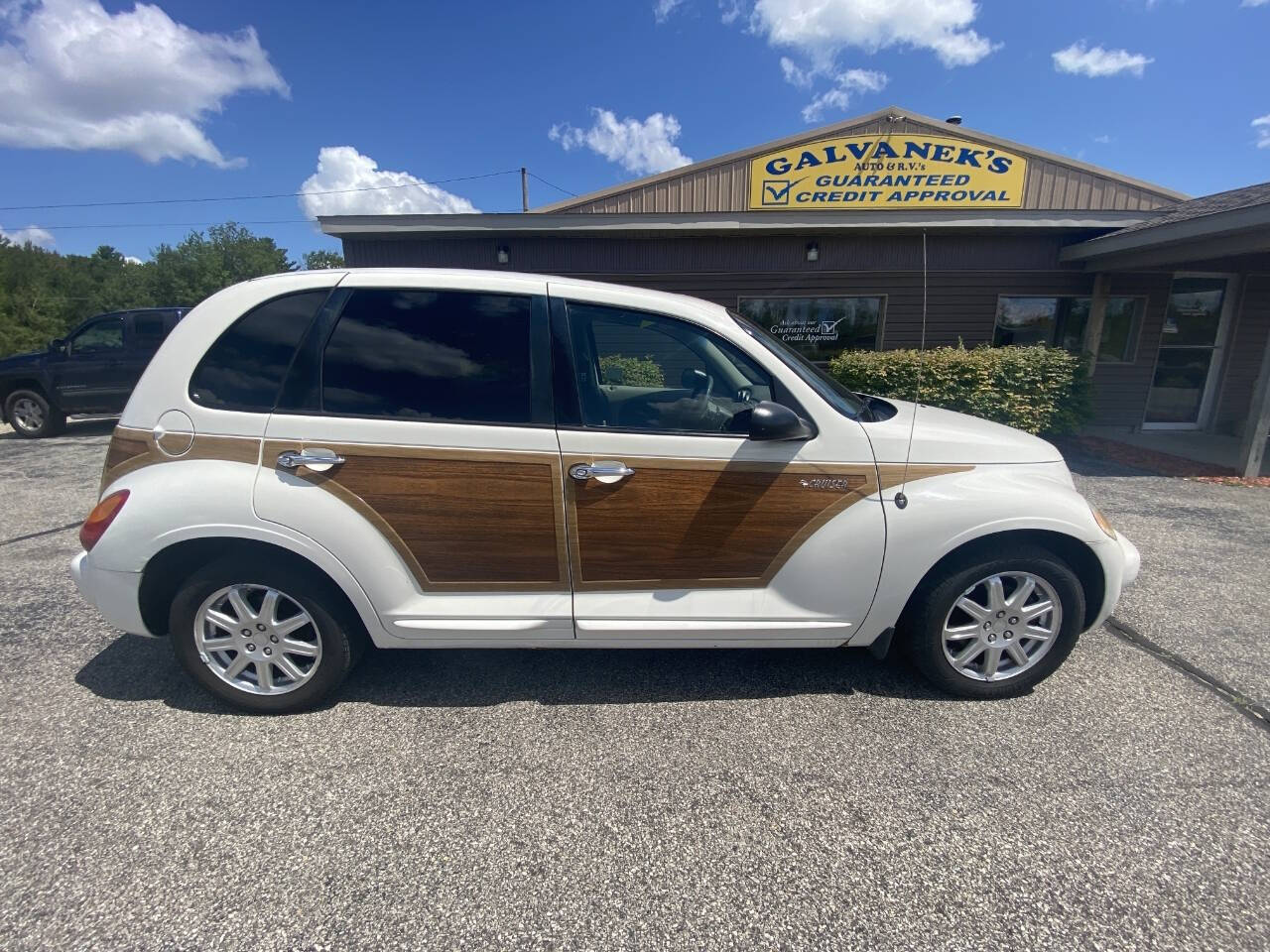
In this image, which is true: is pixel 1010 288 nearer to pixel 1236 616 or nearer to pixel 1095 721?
pixel 1236 616

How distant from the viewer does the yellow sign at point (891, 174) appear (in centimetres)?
995

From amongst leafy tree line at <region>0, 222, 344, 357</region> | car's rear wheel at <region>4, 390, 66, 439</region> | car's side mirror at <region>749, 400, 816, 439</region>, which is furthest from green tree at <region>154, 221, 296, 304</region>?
car's side mirror at <region>749, 400, 816, 439</region>

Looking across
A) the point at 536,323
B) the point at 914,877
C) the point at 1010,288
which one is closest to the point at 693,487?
the point at 536,323

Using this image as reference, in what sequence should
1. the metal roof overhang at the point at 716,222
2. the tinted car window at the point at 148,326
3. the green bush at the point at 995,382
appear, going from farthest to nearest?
the tinted car window at the point at 148,326, the metal roof overhang at the point at 716,222, the green bush at the point at 995,382

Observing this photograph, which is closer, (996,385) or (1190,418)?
(996,385)

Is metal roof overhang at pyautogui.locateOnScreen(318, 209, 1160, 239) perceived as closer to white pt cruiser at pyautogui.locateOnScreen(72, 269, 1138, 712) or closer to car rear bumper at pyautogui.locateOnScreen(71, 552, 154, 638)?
white pt cruiser at pyautogui.locateOnScreen(72, 269, 1138, 712)

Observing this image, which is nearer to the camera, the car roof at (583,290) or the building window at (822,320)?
the car roof at (583,290)

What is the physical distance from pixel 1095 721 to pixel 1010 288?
9.00m

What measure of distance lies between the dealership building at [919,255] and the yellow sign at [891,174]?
2cm

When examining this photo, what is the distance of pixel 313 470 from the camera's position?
2281mm

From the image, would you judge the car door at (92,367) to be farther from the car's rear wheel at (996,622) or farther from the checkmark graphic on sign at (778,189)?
the car's rear wheel at (996,622)

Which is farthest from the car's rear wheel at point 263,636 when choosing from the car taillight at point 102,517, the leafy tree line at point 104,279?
the leafy tree line at point 104,279

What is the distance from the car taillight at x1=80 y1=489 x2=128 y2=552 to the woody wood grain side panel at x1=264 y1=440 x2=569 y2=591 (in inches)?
24.8

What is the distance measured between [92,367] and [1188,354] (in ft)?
57.8
